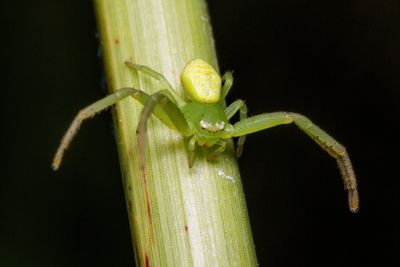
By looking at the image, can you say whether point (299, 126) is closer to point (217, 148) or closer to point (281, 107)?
point (217, 148)

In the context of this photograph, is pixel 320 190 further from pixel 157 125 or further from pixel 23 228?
pixel 157 125

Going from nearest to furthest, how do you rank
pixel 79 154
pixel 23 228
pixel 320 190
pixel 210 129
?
1. pixel 210 129
2. pixel 23 228
3. pixel 79 154
4. pixel 320 190

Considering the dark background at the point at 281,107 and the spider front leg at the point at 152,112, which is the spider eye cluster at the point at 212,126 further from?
the dark background at the point at 281,107

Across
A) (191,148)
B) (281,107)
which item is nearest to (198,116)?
(191,148)

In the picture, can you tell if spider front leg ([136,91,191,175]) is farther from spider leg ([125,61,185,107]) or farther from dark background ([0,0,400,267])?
dark background ([0,0,400,267])

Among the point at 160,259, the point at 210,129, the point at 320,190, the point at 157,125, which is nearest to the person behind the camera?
the point at 160,259

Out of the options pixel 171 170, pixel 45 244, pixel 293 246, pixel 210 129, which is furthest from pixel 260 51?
pixel 171 170

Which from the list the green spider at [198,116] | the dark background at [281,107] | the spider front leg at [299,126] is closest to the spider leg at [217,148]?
the green spider at [198,116]

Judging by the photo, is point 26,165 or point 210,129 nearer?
point 210,129
